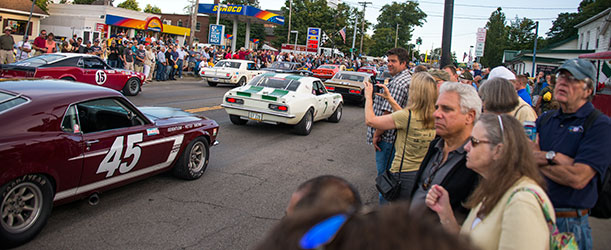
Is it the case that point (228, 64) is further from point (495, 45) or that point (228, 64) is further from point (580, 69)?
point (495, 45)

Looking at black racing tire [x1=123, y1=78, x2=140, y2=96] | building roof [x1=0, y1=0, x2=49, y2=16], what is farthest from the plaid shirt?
building roof [x1=0, y1=0, x2=49, y2=16]

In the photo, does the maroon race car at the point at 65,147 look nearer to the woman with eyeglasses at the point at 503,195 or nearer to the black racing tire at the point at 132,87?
the woman with eyeglasses at the point at 503,195

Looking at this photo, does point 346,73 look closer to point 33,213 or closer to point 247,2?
point 33,213

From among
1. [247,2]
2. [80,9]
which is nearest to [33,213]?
[80,9]

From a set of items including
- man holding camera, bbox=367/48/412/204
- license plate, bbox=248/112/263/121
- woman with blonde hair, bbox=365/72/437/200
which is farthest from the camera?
license plate, bbox=248/112/263/121

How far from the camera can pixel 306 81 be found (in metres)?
11.2

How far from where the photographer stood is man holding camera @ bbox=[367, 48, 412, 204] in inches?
175

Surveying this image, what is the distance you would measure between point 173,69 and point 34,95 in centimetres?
1849

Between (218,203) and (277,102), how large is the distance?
475 centimetres

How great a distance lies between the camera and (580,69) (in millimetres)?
2744

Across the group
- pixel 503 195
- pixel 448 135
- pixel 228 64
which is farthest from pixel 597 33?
pixel 503 195

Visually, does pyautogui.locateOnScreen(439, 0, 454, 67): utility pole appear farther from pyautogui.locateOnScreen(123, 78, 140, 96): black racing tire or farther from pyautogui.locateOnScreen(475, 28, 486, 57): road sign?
pyautogui.locateOnScreen(475, 28, 486, 57): road sign

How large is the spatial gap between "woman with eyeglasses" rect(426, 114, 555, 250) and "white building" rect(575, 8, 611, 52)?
101 ft

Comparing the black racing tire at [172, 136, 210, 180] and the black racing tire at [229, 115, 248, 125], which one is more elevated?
the black racing tire at [229, 115, 248, 125]
